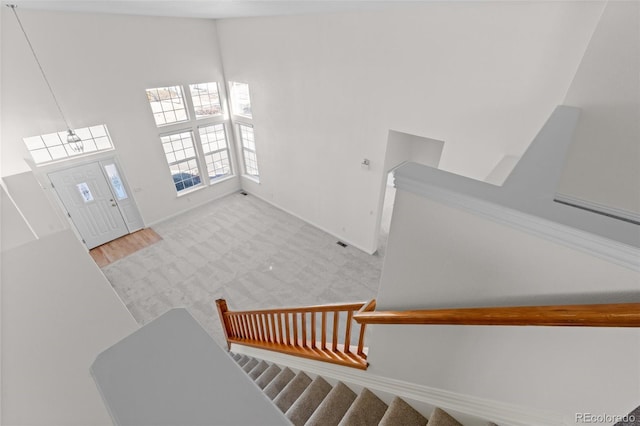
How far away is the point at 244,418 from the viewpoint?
1.55 ft

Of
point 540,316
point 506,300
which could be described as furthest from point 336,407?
point 540,316

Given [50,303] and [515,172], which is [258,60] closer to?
[50,303]

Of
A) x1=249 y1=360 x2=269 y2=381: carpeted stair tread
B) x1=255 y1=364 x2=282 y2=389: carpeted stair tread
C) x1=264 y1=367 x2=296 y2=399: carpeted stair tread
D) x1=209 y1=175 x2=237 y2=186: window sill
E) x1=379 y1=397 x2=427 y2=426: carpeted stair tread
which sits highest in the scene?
x1=379 y1=397 x2=427 y2=426: carpeted stair tread

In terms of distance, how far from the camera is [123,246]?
600 centimetres

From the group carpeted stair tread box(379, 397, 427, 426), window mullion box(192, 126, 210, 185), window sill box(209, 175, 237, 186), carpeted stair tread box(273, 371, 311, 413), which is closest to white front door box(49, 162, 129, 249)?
window mullion box(192, 126, 210, 185)

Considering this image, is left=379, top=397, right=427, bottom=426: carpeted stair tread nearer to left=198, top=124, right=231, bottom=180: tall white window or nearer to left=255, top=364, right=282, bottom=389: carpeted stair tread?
left=255, top=364, right=282, bottom=389: carpeted stair tread

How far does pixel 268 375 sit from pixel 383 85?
4.16 meters

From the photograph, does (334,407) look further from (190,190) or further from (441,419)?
(190,190)

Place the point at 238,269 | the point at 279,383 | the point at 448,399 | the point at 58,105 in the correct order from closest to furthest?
the point at 448,399
the point at 279,383
the point at 58,105
the point at 238,269

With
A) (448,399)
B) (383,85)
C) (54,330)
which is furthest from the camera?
(383,85)

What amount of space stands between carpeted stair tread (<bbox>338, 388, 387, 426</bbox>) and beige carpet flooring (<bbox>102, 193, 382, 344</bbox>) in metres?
2.95

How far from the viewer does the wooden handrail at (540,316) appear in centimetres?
69

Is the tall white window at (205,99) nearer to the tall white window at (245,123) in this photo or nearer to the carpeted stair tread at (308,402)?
the tall white window at (245,123)

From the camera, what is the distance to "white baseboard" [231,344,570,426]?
108cm
